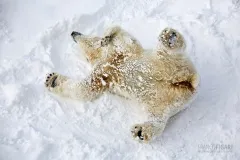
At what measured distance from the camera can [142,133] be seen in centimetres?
262

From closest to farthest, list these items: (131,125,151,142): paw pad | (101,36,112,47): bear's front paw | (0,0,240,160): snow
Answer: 1. (131,125,151,142): paw pad
2. (0,0,240,160): snow
3. (101,36,112,47): bear's front paw

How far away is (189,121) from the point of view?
286 centimetres

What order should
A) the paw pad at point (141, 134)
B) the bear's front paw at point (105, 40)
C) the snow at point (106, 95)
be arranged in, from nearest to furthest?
the paw pad at point (141, 134)
the snow at point (106, 95)
the bear's front paw at point (105, 40)

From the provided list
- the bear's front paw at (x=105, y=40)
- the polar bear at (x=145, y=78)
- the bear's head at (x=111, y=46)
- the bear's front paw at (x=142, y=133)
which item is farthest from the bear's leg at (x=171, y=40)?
the bear's front paw at (x=142, y=133)

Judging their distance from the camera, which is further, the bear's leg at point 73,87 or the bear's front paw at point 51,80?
the bear's front paw at point 51,80

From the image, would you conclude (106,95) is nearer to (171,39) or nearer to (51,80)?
(51,80)

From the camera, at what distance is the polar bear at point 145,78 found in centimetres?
267

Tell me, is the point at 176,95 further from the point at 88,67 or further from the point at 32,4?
the point at 32,4

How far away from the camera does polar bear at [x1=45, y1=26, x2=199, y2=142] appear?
2.67 m

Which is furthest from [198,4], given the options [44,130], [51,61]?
[44,130]

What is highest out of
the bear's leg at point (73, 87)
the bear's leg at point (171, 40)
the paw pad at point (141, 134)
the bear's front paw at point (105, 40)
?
the bear's front paw at point (105, 40)

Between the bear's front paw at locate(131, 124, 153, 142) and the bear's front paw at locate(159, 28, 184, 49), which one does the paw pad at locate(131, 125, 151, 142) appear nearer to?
the bear's front paw at locate(131, 124, 153, 142)

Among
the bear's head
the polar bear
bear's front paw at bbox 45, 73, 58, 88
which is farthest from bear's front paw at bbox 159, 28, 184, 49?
bear's front paw at bbox 45, 73, 58, 88

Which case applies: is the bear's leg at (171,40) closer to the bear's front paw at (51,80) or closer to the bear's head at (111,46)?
the bear's head at (111,46)
